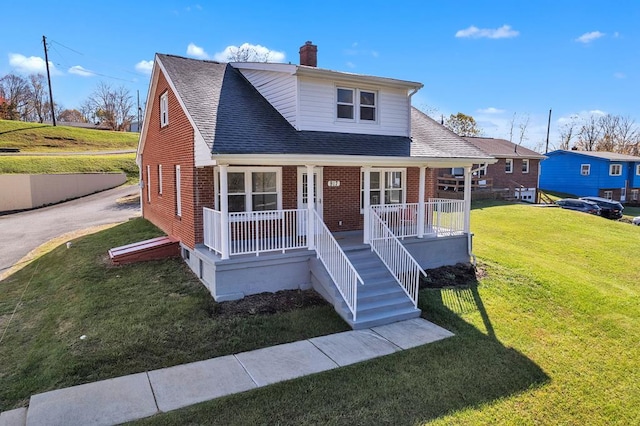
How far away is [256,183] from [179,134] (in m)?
2.81

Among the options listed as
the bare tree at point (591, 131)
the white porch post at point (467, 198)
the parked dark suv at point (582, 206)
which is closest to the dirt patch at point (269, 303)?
the white porch post at point (467, 198)

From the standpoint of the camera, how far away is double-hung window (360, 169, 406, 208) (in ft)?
40.9

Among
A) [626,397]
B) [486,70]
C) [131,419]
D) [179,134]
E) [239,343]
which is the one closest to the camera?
[131,419]

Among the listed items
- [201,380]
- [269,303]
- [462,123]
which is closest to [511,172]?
[462,123]

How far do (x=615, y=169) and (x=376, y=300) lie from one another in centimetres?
3869

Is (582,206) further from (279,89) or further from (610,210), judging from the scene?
(279,89)

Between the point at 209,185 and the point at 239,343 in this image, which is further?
the point at 209,185

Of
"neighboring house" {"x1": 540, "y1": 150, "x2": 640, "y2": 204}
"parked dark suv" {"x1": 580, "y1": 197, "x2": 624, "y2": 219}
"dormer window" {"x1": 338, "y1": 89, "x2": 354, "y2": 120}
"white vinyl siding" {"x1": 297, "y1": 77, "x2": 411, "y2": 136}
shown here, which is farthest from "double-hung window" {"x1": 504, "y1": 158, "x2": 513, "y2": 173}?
"dormer window" {"x1": 338, "y1": 89, "x2": 354, "y2": 120}

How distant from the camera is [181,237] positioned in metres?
11.6

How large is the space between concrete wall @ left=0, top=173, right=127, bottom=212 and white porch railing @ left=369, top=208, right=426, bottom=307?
23.9 metres

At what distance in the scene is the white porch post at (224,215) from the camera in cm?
852

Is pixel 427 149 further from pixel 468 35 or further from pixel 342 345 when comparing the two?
pixel 468 35

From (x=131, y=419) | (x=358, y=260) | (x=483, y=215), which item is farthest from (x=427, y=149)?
(x=483, y=215)

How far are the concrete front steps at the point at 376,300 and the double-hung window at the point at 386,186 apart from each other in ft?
10.3
